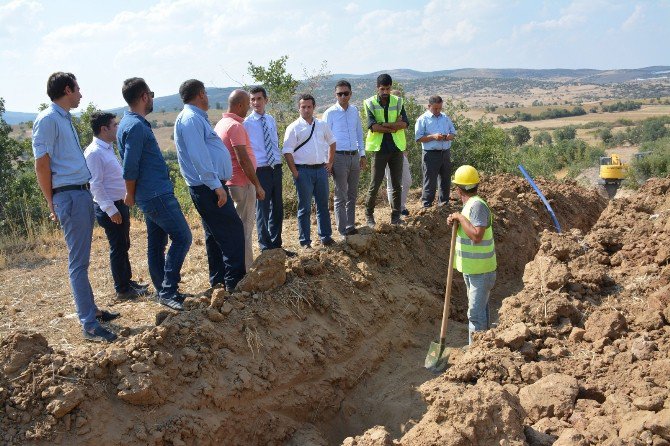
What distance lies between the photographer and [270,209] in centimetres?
635

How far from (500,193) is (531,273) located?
3764 millimetres

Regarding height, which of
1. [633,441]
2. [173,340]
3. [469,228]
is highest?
[469,228]

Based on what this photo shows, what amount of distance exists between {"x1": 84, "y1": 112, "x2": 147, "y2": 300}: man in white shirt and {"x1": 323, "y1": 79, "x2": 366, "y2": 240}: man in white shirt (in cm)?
251

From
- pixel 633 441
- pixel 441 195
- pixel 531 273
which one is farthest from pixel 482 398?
pixel 441 195

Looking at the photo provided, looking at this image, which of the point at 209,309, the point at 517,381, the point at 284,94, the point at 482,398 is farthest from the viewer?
the point at 284,94

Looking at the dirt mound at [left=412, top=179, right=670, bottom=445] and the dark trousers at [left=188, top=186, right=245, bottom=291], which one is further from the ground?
the dark trousers at [left=188, top=186, right=245, bottom=291]

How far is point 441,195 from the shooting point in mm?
8789

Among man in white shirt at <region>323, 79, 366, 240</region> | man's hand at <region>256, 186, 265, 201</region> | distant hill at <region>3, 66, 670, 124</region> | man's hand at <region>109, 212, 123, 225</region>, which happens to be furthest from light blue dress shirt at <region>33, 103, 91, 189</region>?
distant hill at <region>3, 66, 670, 124</region>

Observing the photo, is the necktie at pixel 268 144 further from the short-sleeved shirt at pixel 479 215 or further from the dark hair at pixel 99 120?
the short-sleeved shirt at pixel 479 215

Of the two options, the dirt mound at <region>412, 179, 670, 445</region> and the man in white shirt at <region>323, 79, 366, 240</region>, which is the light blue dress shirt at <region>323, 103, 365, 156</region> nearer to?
the man in white shirt at <region>323, 79, 366, 240</region>

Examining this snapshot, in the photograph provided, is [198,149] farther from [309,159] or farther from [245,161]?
[309,159]

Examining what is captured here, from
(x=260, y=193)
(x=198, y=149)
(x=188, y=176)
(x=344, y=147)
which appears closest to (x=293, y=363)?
(x=260, y=193)

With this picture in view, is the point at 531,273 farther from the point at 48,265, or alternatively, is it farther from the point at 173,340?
the point at 48,265

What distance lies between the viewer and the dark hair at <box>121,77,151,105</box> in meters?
4.88
